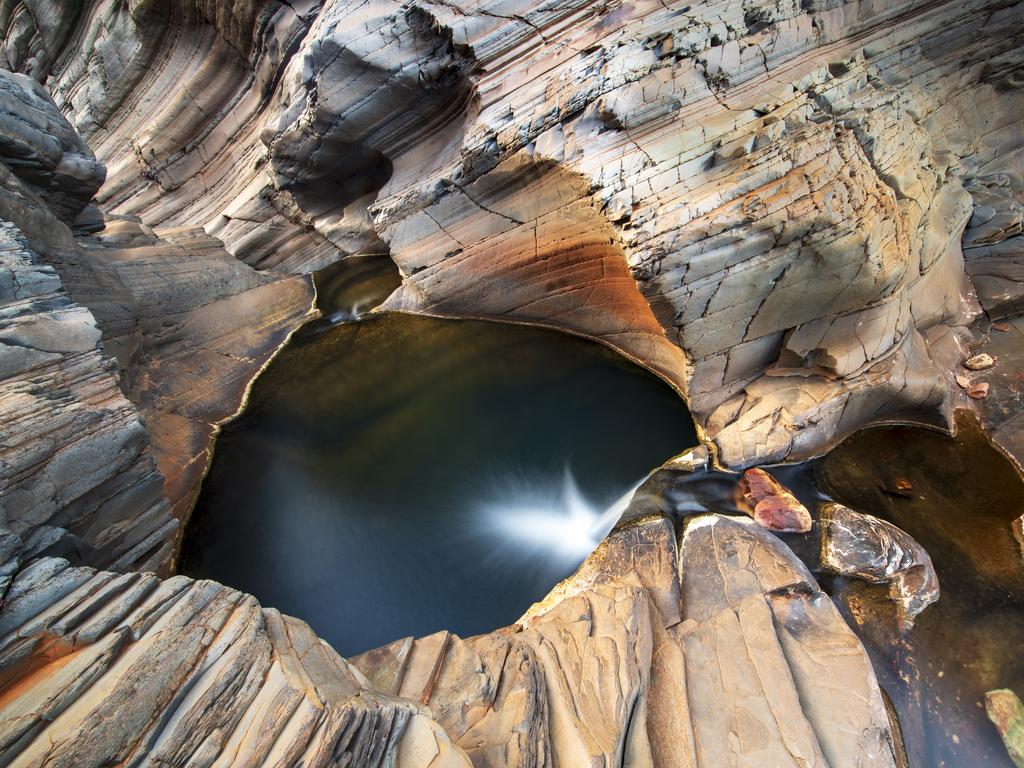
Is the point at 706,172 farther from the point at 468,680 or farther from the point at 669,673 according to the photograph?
the point at 468,680

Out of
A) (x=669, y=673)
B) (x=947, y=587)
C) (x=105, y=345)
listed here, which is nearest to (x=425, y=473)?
(x=669, y=673)

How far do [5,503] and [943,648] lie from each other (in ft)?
23.1

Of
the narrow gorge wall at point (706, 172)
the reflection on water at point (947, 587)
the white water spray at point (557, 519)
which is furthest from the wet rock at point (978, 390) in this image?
the white water spray at point (557, 519)

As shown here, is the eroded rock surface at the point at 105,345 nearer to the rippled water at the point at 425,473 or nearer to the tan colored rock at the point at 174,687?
the rippled water at the point at 425,473

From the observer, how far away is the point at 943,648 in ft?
12.2

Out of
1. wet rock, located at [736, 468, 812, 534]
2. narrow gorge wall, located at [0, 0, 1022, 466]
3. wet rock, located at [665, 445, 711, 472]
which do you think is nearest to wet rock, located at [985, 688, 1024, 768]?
wet rock, located at [736, 468, 812, 534]

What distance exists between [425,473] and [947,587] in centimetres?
522

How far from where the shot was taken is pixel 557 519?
541 cm

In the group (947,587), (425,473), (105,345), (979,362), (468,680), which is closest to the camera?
(468,680)

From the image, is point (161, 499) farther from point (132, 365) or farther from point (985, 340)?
point (985, 340)

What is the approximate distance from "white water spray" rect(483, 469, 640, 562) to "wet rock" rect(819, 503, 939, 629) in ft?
6.26

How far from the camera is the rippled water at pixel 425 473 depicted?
4887mm

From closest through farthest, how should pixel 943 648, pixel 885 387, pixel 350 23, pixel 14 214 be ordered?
pixel 943 648, pixel 885 387, pixel 14 214, pixel 350 23

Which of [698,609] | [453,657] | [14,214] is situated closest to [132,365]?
[14,214]
